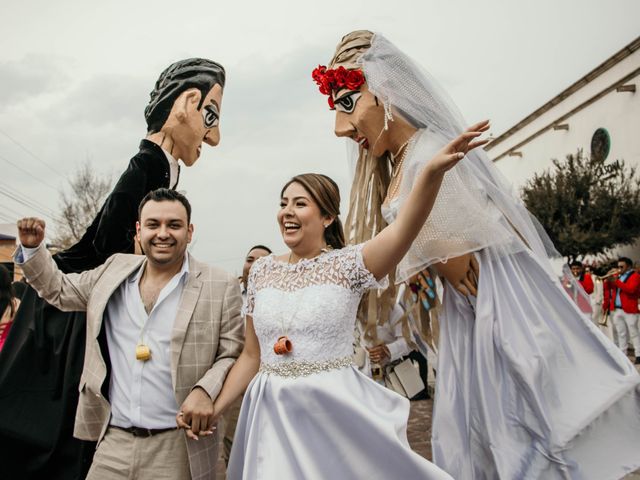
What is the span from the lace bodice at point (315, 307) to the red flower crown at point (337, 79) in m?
1.19

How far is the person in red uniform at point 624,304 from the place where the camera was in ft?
36.2

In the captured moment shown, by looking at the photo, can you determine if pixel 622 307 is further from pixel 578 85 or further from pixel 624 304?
pixel 578 85

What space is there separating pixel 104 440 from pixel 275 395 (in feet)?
2.92

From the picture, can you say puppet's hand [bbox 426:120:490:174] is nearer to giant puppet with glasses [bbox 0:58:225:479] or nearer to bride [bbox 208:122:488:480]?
bride [bbox 208:122:488:480]

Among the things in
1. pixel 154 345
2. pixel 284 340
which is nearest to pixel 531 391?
pixel 284 340

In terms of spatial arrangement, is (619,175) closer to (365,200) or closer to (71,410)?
(365,200)

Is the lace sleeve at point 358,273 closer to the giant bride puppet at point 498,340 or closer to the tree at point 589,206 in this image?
the giant bride puppet at point 498,340

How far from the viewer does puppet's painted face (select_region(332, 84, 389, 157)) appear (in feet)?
10.8

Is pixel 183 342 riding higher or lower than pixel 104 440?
higher

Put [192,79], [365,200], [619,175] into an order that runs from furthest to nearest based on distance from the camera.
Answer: [619,175] < [192,79] < [365,200]

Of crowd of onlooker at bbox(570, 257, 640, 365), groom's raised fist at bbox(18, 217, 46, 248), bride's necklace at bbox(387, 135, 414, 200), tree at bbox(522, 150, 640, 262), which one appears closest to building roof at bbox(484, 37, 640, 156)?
tree at bbox(522, 150, 640, 262)

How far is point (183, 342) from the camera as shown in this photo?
267cm

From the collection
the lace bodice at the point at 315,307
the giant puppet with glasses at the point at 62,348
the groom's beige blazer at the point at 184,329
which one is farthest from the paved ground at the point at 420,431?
the lace bodice at the point at 315,307

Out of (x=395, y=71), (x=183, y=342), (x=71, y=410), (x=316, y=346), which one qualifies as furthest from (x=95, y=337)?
(x=395, y=71)
